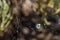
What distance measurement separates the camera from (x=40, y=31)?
127 centimetres

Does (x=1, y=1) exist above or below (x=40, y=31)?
above

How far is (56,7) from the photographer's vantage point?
128 centimetres

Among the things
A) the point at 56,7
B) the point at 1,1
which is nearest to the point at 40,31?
the point at 56,7

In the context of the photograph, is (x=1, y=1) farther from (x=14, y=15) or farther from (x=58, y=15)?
(x=58, y=15)

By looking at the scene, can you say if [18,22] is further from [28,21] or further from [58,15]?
[58,15]

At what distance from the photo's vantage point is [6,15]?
1290mm

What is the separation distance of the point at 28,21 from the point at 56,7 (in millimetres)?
154

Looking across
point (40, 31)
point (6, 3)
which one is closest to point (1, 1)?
point (6, 3)

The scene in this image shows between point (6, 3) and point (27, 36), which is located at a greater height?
point (6, 3)

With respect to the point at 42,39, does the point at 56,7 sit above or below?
above

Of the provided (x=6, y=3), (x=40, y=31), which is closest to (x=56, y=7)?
(x=40, y=31)

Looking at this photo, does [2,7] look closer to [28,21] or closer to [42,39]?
[28,21]

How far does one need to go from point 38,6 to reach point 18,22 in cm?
13

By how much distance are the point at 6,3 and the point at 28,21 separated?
5.6 inches
